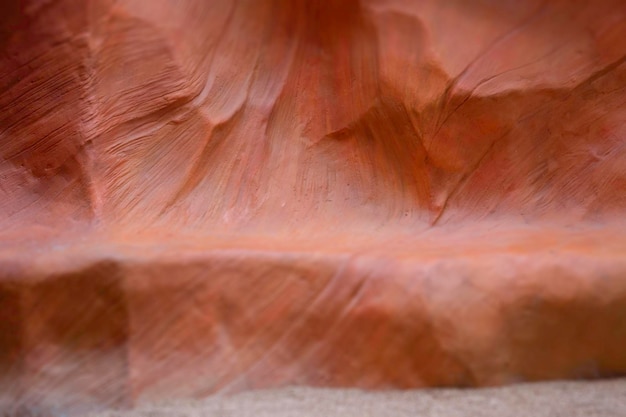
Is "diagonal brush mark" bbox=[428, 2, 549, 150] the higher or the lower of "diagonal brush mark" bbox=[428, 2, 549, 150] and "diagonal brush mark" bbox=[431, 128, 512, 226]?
the higher

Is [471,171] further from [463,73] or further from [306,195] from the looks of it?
[306,195]

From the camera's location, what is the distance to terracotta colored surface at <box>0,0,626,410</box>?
1406mm

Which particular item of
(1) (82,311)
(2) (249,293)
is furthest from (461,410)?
(1) (82,311)

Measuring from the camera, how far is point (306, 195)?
66.2 inches

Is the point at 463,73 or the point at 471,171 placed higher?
the point at 463,73

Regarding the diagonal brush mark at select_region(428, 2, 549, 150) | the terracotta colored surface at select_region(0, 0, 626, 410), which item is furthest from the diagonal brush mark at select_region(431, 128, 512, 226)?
the diagonal brush mark at select_region(428, 2, 549, 150)

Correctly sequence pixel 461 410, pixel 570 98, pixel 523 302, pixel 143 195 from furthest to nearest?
pixel 570 98, pixel 143 195, pixel 523 302, pixel 461 410

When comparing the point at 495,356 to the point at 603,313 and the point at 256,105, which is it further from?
the point at 256,105

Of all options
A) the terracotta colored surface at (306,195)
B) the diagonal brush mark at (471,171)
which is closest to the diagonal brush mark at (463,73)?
the terracotta colored surface at (306,195)

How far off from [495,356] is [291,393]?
0.45 metres

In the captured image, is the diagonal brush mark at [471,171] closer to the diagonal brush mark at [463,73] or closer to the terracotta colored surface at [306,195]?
the terracotta colored surface at [306,195]

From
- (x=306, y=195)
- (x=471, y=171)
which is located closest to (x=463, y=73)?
(x=471, y=171)

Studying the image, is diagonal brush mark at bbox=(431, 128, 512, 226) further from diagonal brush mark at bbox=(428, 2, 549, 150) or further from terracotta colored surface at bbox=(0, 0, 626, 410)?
diagonal brush mark at bbox=(428, 2, 549, 150)

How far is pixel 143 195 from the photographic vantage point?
1583 millimetres
